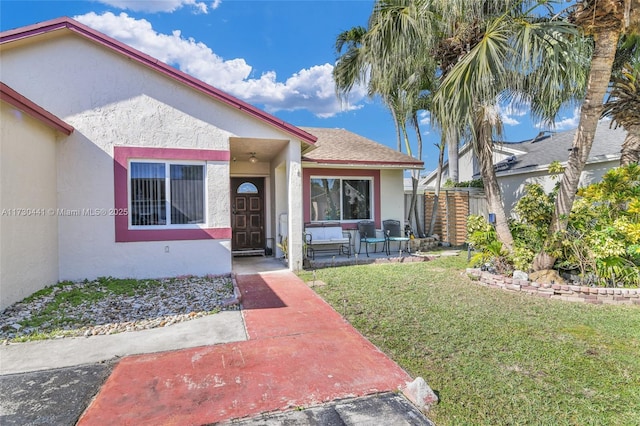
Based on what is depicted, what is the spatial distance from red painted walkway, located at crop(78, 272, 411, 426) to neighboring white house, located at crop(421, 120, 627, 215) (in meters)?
8.47

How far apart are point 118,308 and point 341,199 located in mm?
7659

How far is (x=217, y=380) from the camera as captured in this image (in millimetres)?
3467

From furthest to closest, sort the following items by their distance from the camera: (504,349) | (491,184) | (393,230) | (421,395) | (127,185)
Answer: (393,230) < (491,184) < (127,185) < (504,349) < (421,395)

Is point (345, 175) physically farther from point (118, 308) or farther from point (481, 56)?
point (118, 308)

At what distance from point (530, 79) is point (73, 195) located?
1033 centimetres

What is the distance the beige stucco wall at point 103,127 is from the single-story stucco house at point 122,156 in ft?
0.07

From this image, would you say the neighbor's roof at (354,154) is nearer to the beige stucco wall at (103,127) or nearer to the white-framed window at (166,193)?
the white-framed window at (166,193)

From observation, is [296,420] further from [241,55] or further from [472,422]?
[241,55]

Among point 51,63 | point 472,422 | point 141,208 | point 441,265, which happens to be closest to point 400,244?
point 441,265

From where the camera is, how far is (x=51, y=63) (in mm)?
7359

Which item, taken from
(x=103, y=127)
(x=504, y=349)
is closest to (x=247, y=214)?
(x=103, y=127)

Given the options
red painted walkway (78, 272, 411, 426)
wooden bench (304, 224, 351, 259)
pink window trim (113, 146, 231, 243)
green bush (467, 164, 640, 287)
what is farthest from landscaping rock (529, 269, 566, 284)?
pink window trim (113, 146, 231, 243)

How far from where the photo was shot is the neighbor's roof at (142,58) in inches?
272

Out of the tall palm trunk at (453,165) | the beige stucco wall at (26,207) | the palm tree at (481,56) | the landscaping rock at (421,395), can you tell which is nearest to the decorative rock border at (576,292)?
the palm tree at (481,56)
